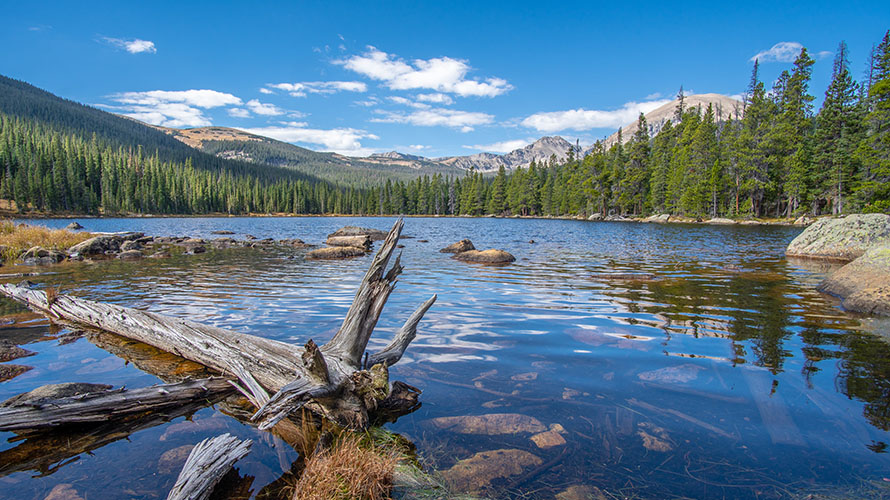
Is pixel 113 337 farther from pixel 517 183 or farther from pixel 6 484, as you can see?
pixel 517 183

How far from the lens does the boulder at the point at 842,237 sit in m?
17.1

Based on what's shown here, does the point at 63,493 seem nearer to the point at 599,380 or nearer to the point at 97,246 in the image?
the point at 599,380

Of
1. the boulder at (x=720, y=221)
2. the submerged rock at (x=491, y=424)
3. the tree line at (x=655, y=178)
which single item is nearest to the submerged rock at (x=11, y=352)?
the submerged rock at (x=491, y=424)

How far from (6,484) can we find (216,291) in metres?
9.15

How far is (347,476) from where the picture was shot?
10.0 ft

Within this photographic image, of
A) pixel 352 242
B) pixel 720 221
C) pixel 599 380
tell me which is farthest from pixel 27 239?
pixel 720 221

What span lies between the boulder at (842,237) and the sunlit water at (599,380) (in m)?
8.26

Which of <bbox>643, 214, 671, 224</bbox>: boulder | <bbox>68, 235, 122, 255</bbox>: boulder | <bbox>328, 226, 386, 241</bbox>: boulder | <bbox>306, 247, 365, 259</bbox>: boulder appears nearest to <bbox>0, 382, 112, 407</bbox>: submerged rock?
<bbox>306, 247, 365, 259</bbox>: boulder

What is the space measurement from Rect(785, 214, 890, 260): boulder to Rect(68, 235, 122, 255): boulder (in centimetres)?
3521

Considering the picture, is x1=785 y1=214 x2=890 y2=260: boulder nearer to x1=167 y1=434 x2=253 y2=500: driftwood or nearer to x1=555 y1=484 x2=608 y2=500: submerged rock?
x1=555 y1=484 x2=608 y2=500: submerged rock

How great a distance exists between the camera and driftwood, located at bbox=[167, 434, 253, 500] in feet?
9.36

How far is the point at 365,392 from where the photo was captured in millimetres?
4289

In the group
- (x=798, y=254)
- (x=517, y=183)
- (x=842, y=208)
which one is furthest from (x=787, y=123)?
(x=517, y=183)

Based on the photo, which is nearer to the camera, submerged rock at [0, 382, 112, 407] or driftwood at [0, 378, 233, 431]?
driftwood at [0, 378, 233, 431]
